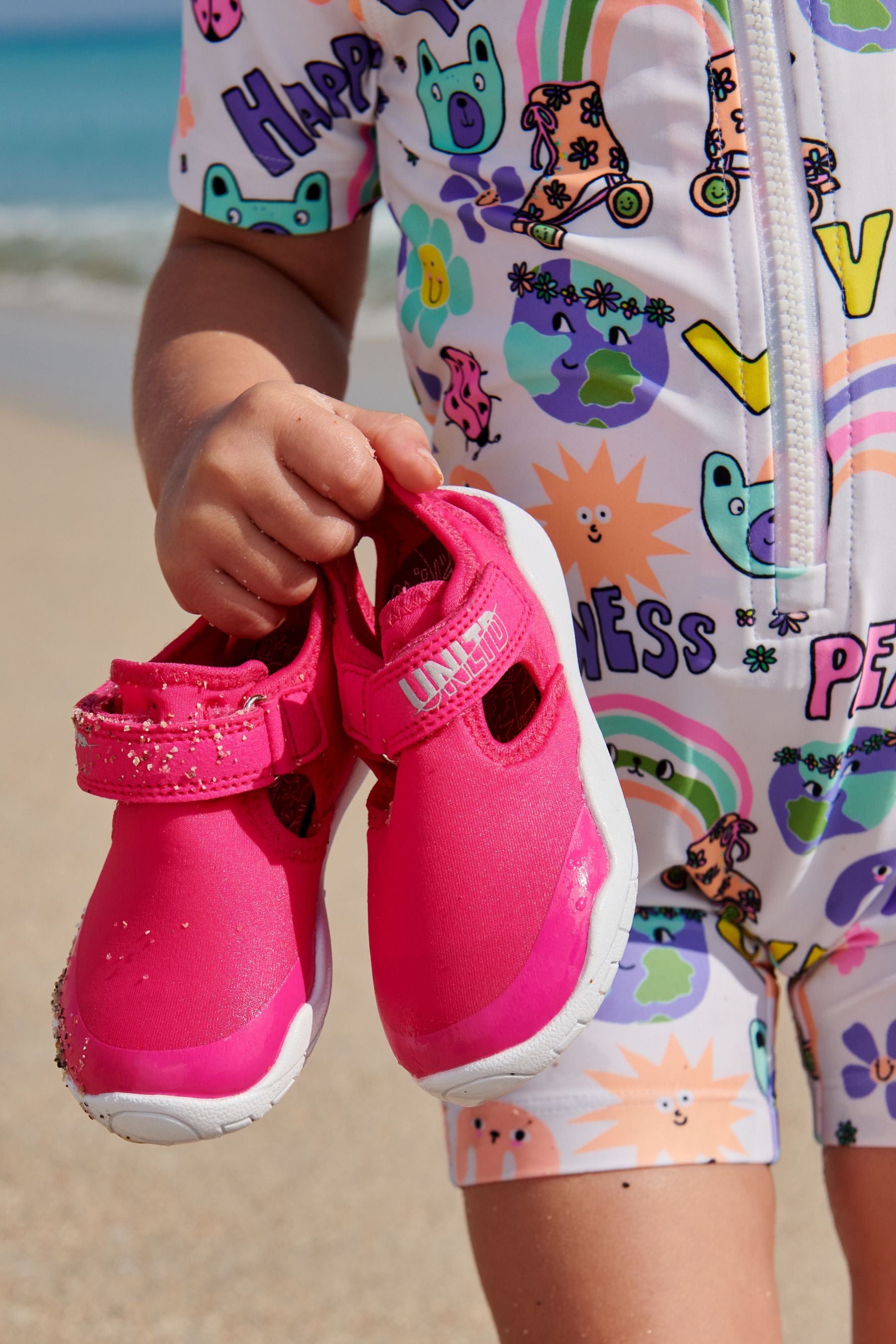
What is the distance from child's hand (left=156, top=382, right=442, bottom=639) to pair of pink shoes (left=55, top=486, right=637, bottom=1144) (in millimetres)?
41

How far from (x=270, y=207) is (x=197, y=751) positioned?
1.82 feet

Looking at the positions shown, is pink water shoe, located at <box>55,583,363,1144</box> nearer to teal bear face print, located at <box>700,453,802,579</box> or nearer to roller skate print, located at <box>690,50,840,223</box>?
teal bear face print, located at <box>700,453,802,579</box>

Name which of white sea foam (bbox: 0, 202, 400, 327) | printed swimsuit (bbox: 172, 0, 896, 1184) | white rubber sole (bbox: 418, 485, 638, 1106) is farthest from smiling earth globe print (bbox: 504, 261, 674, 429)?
white sea foam (bbox: 0, 202, 400, 327)

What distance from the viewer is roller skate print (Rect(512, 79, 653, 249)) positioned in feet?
2.84

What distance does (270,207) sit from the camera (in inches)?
41.9

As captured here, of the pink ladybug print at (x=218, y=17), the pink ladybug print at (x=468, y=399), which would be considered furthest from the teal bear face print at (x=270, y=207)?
the pink ladybug print at (x=468, y=399)

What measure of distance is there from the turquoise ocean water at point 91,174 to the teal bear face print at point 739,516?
5.29 metres

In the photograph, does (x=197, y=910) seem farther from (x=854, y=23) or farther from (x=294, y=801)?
(x=854, y=23)

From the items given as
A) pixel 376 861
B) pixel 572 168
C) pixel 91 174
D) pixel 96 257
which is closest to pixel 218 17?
pixel 572 168

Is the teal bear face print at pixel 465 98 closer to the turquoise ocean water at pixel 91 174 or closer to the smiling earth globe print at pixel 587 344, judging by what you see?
the smiling earth globe print at pixel 587 344

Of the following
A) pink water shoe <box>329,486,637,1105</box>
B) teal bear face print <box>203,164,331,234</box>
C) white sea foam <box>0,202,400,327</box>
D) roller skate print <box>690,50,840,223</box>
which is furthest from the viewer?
white sea foam <box>0,202,400,327</box>

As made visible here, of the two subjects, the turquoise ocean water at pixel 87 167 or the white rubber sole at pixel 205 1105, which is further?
the turquoise ocean water at pixel 87 167

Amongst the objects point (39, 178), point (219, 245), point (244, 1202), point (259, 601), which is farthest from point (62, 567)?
point (39, 178)

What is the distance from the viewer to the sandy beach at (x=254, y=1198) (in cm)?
181
